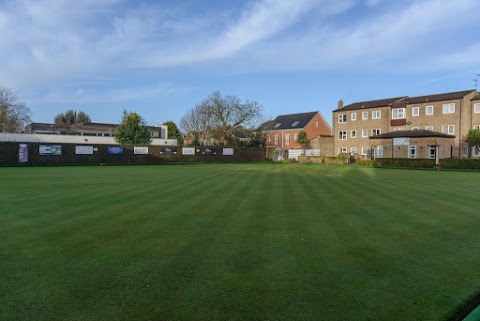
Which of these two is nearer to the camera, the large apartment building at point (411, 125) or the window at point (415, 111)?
the large apartment building at point (411, 125)

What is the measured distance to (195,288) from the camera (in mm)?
3939

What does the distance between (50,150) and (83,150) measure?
11.0ft

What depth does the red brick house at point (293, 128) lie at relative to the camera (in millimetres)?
69306

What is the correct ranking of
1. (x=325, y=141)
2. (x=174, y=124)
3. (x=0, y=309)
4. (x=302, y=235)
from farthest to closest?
(x=174, y=124) < (x=325, y=141) < (x=302, y=235) < (x=0, y=309)

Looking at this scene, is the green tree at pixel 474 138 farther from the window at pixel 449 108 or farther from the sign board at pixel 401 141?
the sign board at pixel 401 141

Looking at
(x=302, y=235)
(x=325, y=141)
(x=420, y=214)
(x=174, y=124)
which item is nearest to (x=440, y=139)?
(x=325, y=141)

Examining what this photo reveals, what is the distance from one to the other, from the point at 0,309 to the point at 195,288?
197 cm

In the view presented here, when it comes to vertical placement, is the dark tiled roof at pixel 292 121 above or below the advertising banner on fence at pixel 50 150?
above

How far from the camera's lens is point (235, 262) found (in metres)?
4.85

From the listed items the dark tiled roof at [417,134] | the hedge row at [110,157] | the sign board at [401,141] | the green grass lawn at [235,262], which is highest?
the dark tiled roof at [417,134]

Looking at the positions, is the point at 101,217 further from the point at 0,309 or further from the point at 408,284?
the point at 408,284

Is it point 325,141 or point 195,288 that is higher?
point 325,141

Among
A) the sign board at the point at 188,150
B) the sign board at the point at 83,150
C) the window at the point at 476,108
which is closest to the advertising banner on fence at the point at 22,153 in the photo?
the sign board at the point at 83,150

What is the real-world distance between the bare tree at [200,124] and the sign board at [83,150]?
23.1 metres
